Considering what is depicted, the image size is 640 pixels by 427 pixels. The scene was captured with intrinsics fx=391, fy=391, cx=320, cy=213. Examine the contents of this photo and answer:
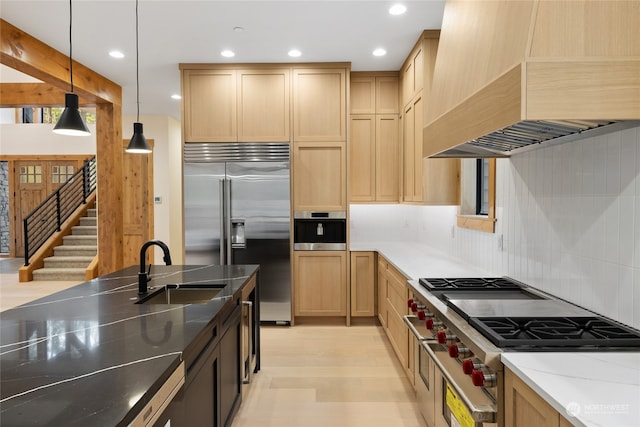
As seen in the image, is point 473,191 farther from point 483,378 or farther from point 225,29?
point 225,29

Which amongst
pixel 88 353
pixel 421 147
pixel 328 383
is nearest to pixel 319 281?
pixel 328 383

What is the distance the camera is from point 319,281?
4332 millimetres

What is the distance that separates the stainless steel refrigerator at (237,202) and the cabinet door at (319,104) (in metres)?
0.35

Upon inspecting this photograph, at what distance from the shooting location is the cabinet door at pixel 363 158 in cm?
453

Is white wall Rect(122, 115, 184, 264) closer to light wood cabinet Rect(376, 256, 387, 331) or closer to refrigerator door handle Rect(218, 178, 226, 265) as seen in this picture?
refrigerator door handle Rect(218, 178, 226, 265)

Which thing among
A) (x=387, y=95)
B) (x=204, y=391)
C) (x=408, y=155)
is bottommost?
(x=204, y=391)

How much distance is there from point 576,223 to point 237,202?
10.3ft

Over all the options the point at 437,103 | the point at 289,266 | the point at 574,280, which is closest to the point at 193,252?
the point at 289,266

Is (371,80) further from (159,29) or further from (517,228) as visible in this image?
(517,228)

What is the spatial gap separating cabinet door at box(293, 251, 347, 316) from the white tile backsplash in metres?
1.75

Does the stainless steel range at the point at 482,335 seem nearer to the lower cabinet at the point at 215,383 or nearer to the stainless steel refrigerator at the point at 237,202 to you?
the lower cabinet at the point at 215,383

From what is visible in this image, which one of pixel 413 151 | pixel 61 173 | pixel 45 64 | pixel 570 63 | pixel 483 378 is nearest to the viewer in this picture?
pixel 570 63

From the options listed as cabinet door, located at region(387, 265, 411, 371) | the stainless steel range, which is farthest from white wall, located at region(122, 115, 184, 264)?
the stainless steel range

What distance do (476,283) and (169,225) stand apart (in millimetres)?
5683
